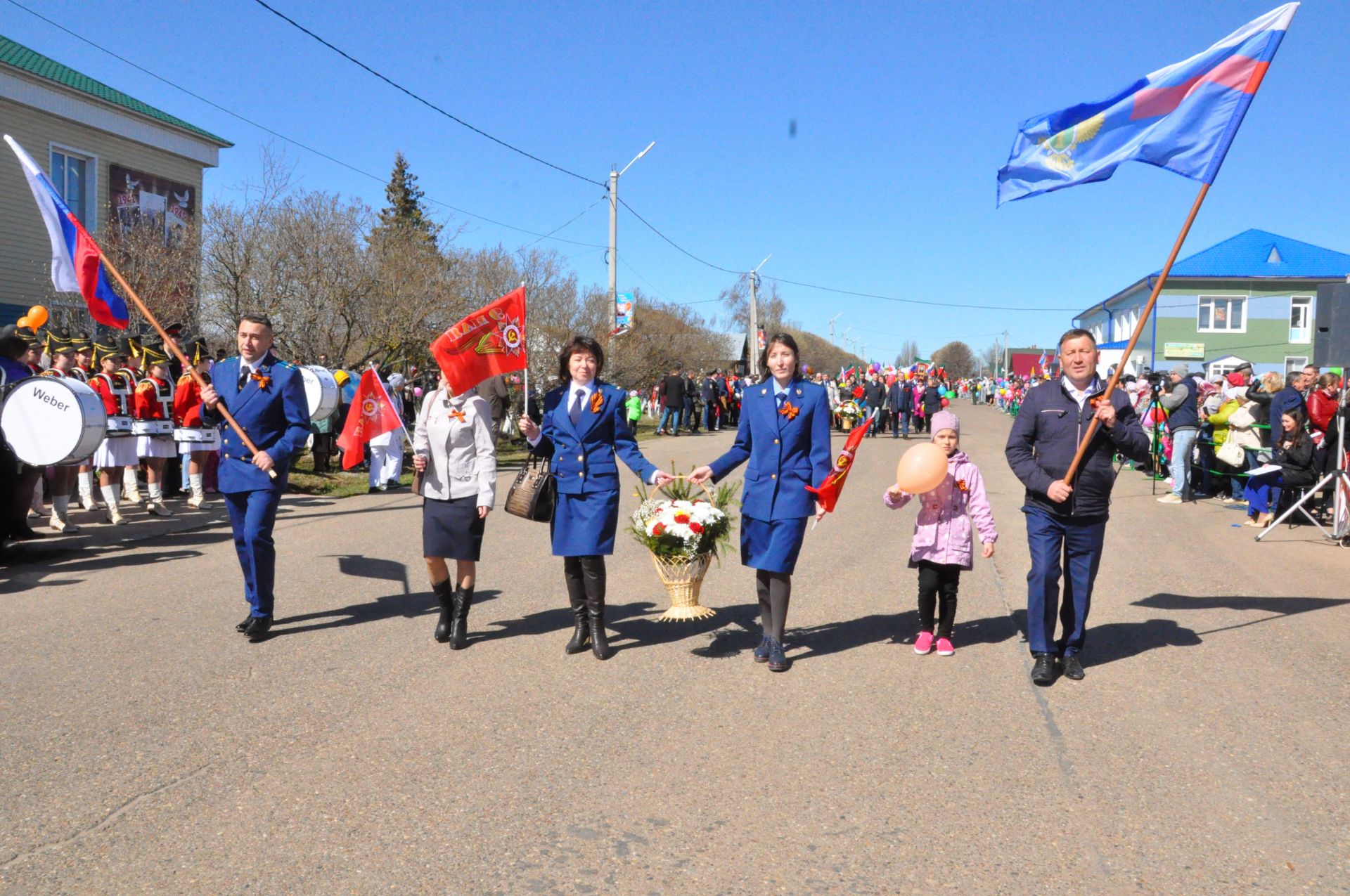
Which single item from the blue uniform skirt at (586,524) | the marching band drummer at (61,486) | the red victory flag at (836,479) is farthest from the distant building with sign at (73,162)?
the red victory flag at (836,479)

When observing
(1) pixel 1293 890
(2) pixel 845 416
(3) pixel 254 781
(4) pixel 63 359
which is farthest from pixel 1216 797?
(2) pixel 845 416

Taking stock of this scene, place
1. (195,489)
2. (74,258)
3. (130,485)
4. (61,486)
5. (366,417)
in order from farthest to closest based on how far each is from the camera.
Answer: (195,489)
(130,485)
(61,486)
(366,417)
(74,258)

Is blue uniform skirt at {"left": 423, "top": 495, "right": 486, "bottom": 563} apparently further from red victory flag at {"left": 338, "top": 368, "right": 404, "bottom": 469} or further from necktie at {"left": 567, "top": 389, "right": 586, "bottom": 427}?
red victory flag at {"left": 338, "top": 368, "right": 404, "bottom": 469}

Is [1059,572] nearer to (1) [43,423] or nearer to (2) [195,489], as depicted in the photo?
(1) [43,423]

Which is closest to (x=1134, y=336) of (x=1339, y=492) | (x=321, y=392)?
(x=1339, y=492)

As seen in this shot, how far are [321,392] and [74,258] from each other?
24.9 feet

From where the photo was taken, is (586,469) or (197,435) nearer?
(586,469)

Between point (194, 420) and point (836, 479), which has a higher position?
point (194, 420)

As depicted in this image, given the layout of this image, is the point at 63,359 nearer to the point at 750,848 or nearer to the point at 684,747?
the point at 684,747

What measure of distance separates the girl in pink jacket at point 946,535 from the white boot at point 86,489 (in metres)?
9.78

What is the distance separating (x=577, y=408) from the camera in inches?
258

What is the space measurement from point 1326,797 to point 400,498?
41.9 feet

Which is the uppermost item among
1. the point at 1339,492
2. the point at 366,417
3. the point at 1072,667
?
the point at 366,417

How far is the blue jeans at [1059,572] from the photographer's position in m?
6.12
